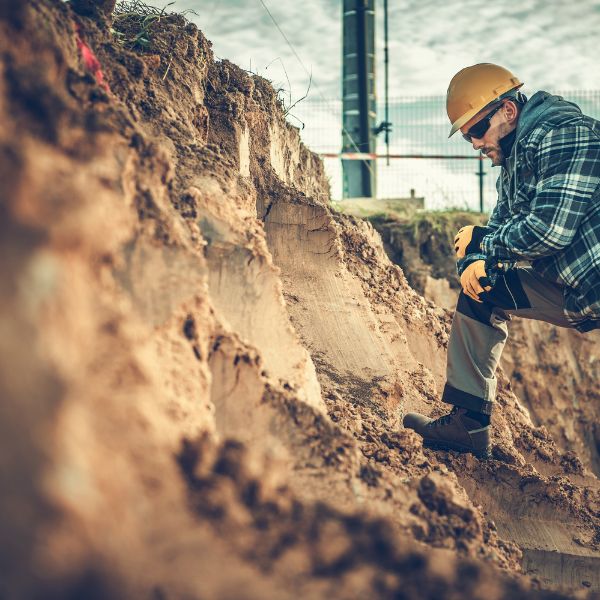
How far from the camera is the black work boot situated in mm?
4523

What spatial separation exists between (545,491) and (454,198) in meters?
6.77

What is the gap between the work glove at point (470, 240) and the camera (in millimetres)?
4668

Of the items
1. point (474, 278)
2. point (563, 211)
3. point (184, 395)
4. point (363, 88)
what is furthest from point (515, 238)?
point (363, 88)

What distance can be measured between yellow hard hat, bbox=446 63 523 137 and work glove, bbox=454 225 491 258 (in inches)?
24.7

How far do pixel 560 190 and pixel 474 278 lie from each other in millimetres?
718

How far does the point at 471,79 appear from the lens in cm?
448

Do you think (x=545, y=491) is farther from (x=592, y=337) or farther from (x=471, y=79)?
(x=592, y=337)

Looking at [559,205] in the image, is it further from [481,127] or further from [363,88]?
[363,88]

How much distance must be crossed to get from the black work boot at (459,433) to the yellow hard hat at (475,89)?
5.67 feet

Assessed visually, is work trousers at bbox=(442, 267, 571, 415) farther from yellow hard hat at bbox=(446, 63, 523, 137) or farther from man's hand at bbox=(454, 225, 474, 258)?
yellow hard hat at bbox=(446, 63, 523, 137)

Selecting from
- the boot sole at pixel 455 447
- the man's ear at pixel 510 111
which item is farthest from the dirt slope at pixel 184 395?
the man's ear at pixel 510 111

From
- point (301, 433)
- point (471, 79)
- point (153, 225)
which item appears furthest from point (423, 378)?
point (153, 225)

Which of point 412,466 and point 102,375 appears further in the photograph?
point 412,466

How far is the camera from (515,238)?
158 inches
